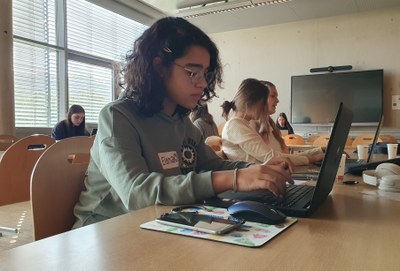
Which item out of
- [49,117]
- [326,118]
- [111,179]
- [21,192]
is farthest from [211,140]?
[326,118]

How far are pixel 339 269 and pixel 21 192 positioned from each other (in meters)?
1.90

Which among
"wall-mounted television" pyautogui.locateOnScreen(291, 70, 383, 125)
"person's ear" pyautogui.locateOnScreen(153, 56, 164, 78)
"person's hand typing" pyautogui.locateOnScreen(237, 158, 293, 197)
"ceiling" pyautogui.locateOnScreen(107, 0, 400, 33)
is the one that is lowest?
"person's hand typing" pyautogui.locateOnScreen(237, 158, 293, 197)

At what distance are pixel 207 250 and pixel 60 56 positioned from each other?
513 centimetres

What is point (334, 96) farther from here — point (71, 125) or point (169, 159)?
point (169, 159)

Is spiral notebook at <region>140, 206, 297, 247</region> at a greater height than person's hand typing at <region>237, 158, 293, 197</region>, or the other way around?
person's hand typing at <region>237, 158, 293, 197</region>

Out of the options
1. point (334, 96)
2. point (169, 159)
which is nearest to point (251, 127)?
point (169, 159)

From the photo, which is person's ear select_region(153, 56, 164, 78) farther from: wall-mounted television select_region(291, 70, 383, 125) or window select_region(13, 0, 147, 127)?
wall-mounted television select_region(291, 70, 383, 125)

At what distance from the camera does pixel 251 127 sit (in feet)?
7.61

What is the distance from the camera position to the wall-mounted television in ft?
19.3

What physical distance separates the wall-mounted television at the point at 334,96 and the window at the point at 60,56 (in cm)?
318

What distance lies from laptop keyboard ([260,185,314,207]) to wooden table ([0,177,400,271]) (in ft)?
0.35

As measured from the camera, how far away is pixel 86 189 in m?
1.08

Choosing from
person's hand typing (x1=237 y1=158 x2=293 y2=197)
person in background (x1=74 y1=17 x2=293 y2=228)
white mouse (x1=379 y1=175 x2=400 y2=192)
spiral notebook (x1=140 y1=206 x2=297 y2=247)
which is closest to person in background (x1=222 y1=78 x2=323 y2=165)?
person in background (x1=74 y1=17 x2=293 y2=228)

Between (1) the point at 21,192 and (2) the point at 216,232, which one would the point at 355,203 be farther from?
(1) the point at 21,192
